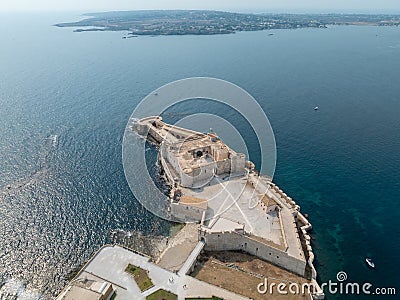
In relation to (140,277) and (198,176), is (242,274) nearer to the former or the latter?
(140,277)

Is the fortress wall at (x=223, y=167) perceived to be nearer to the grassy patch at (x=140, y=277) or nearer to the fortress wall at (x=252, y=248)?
the fortress wall at (x=252, y=248)

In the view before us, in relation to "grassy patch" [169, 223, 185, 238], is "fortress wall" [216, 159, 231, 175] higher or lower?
higher

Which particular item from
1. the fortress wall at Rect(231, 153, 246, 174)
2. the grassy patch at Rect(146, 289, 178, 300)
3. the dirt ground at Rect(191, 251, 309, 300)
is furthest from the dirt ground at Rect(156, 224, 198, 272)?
the fortress wall at Rect(231, 153, 246, 174)

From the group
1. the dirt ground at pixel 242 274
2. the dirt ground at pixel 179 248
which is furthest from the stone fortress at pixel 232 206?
the dirt ground at pixel 179 248

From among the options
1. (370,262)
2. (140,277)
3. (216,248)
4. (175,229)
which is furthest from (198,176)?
(370,262)

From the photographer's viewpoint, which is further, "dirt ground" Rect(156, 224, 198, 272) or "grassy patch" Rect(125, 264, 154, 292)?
"dirt ground" Rect(156, 224, 198, 272)

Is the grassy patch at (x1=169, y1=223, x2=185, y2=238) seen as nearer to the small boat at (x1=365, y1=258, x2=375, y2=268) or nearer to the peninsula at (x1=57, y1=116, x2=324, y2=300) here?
the peninsula at (x1=57, y1=116, x2=324, y2=300)

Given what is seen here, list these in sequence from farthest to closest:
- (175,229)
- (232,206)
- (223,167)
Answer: (223,167), (232,206), (175,229)
